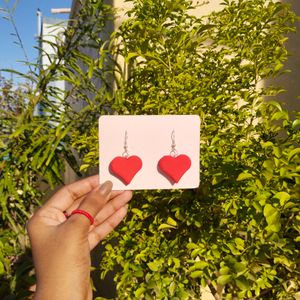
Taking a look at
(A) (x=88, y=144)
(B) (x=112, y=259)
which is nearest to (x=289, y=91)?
(A) (x=88, y=144)

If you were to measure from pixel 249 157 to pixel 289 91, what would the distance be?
182 centimetres

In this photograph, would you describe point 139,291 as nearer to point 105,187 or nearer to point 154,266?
point 154,266

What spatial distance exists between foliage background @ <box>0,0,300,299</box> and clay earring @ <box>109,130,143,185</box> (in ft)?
1.01

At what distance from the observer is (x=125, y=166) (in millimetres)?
1343

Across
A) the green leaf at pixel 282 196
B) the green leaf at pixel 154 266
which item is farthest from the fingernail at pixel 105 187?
the green leaf at pixel 282 196

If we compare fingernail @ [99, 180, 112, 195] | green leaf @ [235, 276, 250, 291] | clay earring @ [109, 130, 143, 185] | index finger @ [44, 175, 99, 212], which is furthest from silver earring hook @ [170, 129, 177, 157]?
green leaf @ [235, 276, 250, 291]

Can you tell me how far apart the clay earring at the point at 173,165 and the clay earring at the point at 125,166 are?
9 centimetres

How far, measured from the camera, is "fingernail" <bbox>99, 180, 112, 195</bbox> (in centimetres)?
132

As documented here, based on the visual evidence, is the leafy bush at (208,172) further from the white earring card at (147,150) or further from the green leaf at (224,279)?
the white earring card at (147,150)

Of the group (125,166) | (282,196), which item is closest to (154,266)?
(125,166)

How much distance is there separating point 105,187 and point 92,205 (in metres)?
0.08

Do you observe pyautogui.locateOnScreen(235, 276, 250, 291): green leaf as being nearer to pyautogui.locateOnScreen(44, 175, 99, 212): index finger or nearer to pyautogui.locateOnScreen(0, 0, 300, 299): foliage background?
pyautogui.locateOnScreen(0, 0, 300, 299): foliage background

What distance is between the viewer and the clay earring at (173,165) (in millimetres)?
1369

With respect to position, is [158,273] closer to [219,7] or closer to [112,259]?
[112,259]
